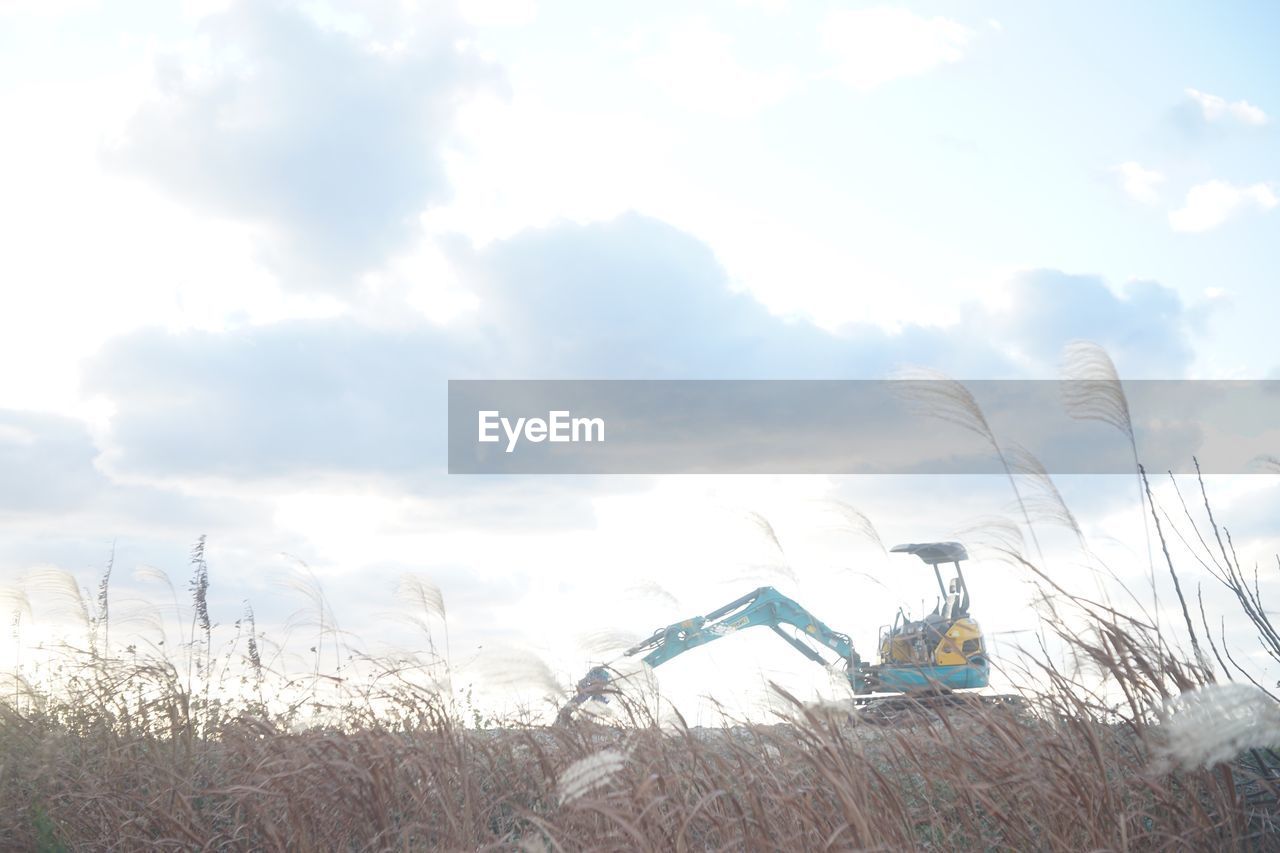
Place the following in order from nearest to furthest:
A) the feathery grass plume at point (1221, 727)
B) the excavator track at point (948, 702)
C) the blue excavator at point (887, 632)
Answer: the feathery grass plume at point (1221, 727)
the excavator track at point (948, 702)
the blue excavator at point (887, 632)

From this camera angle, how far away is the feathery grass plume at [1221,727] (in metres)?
3.35

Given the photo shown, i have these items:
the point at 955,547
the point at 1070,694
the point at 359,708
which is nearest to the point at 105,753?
the point at 359,708

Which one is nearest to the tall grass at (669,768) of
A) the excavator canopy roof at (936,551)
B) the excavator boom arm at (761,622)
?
the excavator boom arm at (761,622)

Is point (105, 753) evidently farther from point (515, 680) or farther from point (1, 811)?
point (515, 680)

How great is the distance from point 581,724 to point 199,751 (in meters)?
2.67

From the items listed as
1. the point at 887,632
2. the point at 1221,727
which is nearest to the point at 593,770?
the point at 1221,727

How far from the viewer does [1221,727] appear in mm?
3371

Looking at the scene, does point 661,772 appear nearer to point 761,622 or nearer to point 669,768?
point 669,768

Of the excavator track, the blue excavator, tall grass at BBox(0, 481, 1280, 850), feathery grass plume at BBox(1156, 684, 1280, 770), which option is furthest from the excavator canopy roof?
feathery grass plume at BBox(1156, 684, 1280, 770)

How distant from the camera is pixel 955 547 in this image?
13.8m

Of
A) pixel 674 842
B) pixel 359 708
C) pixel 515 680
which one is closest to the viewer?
pixel 674 842

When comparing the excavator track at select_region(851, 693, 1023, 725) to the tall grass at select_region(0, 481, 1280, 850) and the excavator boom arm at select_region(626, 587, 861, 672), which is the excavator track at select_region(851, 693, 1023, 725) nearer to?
the tall grass at select_region(0, 481, 1280, 850)

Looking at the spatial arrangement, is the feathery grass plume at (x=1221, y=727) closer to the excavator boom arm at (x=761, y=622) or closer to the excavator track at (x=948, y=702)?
the excavator track at (x=948, y=702)

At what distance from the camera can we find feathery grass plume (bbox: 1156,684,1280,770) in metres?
3.35
